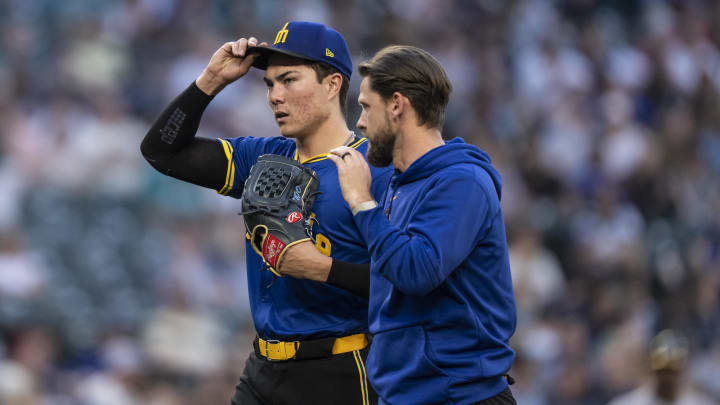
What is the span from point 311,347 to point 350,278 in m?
0.34

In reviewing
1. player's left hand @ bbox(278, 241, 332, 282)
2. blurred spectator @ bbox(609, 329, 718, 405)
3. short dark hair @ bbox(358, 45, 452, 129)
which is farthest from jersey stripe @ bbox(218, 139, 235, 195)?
blurred spectator @ bbox(609, 329, 718, 405)

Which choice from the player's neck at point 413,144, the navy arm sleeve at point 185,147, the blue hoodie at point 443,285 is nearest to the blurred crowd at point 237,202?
the navy arm sleeve at point 185,147

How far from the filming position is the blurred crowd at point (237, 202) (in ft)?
25.7

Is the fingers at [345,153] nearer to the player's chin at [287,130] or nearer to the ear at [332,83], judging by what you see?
the player's chin at [287,130]

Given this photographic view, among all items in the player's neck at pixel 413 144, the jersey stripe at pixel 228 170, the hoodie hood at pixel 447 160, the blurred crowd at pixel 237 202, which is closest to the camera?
the hoodie hood at pixel 447 160

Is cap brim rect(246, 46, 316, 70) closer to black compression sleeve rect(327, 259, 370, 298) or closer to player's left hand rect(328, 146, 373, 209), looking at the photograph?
player's left hand rect(328, 146, 373, 209)

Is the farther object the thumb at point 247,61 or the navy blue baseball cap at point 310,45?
the thumb at point 247,61

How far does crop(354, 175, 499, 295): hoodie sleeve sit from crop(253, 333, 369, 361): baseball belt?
2.67 feet

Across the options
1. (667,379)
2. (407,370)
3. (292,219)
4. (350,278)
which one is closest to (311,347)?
(350,278)

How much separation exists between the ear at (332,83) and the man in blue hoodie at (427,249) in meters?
0.67

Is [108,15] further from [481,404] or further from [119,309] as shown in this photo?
[481,404]

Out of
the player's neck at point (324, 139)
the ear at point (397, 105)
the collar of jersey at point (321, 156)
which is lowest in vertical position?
the ear at point (397, 105)

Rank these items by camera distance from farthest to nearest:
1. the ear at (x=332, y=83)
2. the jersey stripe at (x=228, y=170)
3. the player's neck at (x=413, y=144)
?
the jersey stripe at (x=228, y=170)
the ear at (x=332, y=83)
the player's neck at (x=413, y=144)

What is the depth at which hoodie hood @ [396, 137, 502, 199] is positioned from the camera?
132 inches
